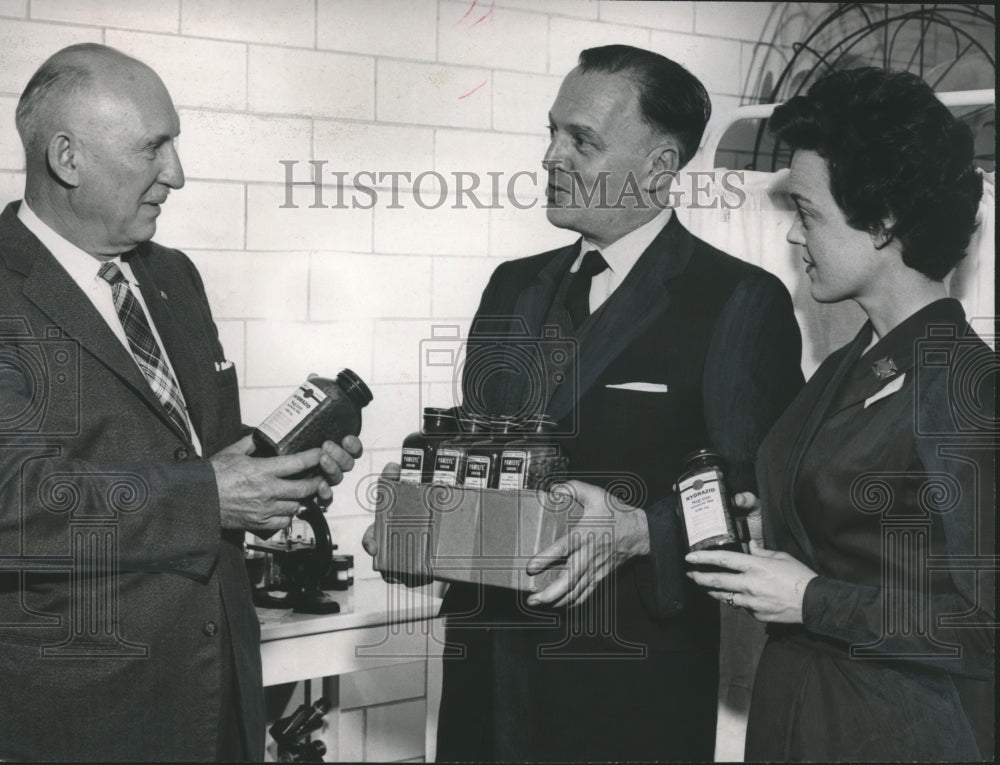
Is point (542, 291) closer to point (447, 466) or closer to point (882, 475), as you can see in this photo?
point (447, 466)

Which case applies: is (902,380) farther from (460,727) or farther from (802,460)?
(460,727)

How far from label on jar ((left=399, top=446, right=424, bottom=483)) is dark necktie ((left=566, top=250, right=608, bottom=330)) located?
16.8 inches

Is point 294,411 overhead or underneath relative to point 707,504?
overhead

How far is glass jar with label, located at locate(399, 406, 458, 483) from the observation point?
1.53 metres

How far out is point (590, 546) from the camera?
1.52 m

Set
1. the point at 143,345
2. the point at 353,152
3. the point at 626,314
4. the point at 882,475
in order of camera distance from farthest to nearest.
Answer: the point at 353,152, the point at 626,314, the point at 143,345, the point at 882,475

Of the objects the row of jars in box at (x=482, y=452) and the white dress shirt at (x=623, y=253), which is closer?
the row of jars in box at (x=482, y=452)

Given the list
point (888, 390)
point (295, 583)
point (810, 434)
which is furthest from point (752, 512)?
point (295, 583)

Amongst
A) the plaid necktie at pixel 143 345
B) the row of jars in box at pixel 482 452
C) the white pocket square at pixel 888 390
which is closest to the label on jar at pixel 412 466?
the row of jars in box at pixel 482 452

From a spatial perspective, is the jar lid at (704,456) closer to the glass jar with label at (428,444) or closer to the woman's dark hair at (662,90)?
the glass jar with label at (428,444)

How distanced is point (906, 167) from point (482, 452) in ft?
2.37

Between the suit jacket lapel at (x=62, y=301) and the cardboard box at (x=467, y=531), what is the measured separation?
424 millimetres

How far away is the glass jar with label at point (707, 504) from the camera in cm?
A: 141

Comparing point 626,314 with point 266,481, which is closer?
point 266,481
